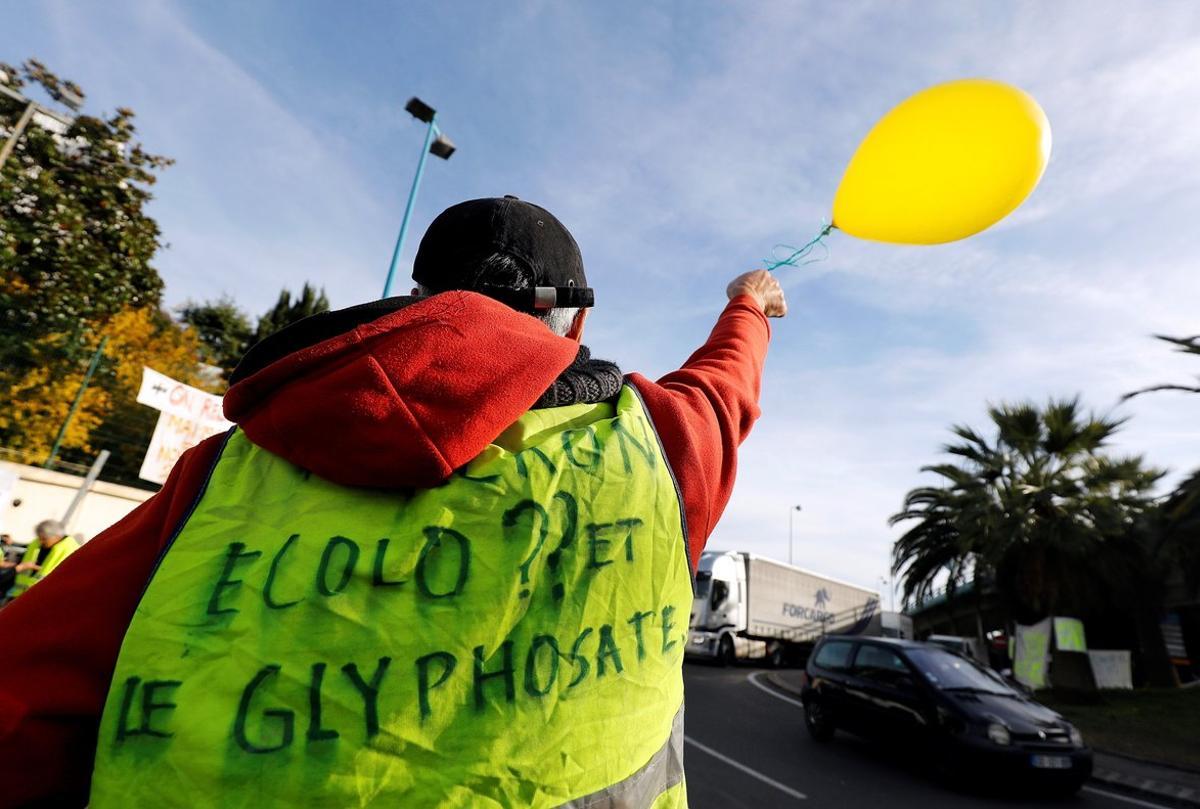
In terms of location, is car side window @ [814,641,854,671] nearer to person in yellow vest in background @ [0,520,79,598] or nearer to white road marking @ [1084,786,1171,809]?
white road marking @ [1084,786,1171,809]

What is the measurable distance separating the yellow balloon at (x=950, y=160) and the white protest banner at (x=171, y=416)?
1121 centimetres

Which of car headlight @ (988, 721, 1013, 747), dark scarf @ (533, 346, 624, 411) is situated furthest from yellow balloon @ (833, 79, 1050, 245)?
car headlight @ (988, 721, 1013, 747)

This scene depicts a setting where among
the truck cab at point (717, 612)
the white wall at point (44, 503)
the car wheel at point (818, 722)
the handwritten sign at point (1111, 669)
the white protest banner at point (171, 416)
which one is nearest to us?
the car wheel at point (818, 722)

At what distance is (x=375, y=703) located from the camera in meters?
0.80

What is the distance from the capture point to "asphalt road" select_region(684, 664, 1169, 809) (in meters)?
6.29

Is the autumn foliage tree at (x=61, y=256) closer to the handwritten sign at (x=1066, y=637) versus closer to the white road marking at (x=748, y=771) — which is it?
the white road marking at (x=748, y=771)

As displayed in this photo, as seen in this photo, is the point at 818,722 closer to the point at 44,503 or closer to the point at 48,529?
the point at 48,529

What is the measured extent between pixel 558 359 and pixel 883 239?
6.46ft

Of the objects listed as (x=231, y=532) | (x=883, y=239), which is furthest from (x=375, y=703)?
(x=883, y=239)

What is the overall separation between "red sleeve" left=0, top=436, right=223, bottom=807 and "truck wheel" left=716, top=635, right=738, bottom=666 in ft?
74.8

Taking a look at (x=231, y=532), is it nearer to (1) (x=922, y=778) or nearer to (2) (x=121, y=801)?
(2) (x=121, y=801)

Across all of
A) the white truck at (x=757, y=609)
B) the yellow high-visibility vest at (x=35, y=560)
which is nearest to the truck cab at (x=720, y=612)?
the white truck at (x=757, y=609)

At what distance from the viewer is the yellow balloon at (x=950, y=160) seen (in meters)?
2.18

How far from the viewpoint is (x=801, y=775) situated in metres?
7.23
